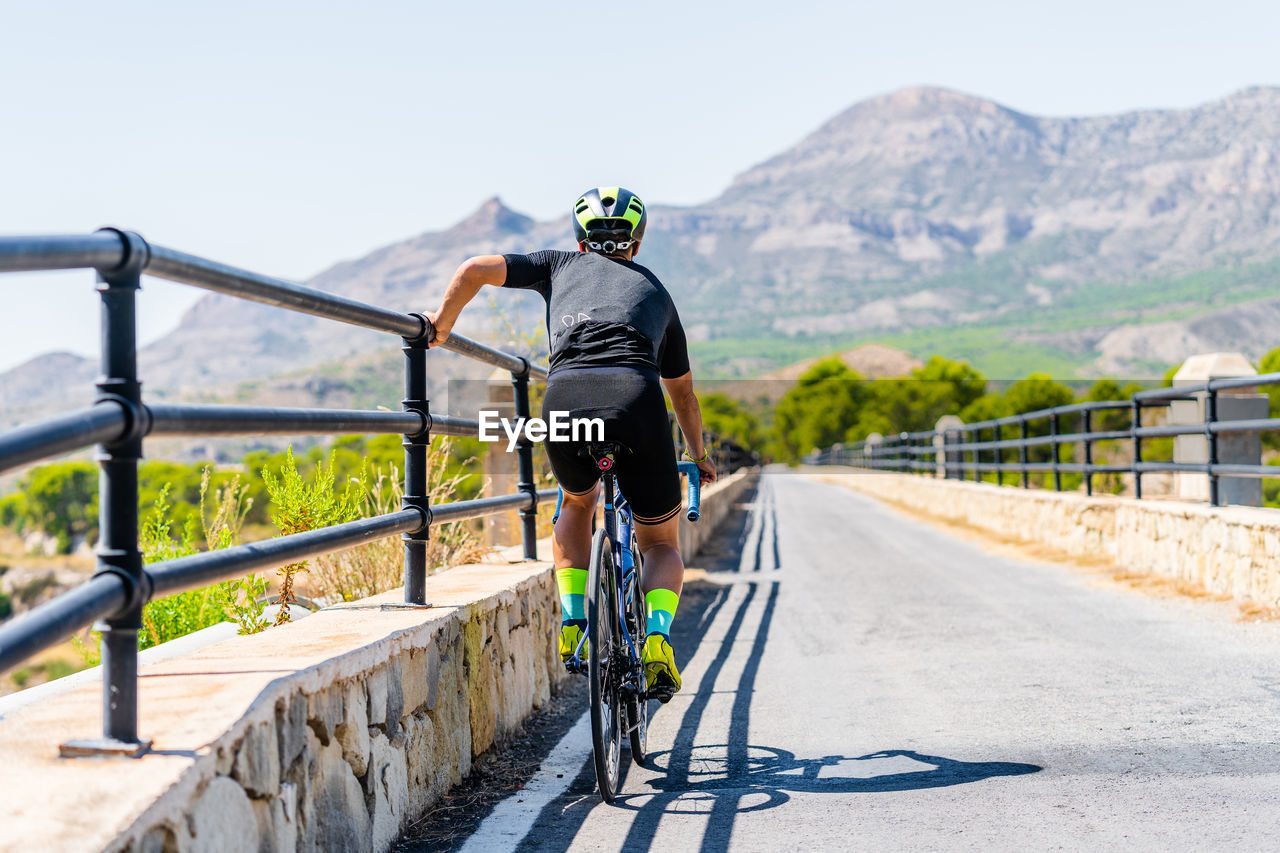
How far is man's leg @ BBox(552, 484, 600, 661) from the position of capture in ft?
13.0

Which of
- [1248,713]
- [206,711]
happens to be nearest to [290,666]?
[206,711]

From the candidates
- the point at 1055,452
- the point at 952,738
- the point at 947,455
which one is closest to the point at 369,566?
the point at 952,738

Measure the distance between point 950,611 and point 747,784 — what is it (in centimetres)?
472

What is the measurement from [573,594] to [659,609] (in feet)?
1.06

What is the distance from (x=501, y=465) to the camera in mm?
8930

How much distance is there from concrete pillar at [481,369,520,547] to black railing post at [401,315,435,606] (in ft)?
13.2

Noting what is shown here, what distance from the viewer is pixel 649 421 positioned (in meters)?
3.78

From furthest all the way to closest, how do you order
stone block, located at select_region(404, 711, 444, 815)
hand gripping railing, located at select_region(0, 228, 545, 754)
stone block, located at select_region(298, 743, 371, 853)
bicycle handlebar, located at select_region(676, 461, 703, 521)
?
1. bicycle handlebar, located at select_region(676, 461, 703, 521)
2. stone block, located at select_region(404, 711, 444, 815)
3. stone block, located at select_region(298, 743, 371, 853)
4. hand gripping railing, located at select_region(0, 228, 545, 754)

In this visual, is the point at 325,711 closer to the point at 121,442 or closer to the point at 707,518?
the point at 121,442

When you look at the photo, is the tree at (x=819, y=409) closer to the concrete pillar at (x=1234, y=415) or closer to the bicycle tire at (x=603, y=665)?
the concrete pillar at (x=1234, y=415)

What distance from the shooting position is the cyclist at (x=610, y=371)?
3.77 meters

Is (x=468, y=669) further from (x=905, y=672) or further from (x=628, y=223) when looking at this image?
(x=905, y=672)

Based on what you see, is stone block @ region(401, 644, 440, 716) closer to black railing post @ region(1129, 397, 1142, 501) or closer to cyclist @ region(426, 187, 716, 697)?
cyclist @ region(426, 187, 716, 697)

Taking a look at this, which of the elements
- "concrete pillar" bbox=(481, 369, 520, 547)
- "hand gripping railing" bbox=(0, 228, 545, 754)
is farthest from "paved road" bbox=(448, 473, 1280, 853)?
"concrete pillar" bbox=(481, 369, 520, 547)
